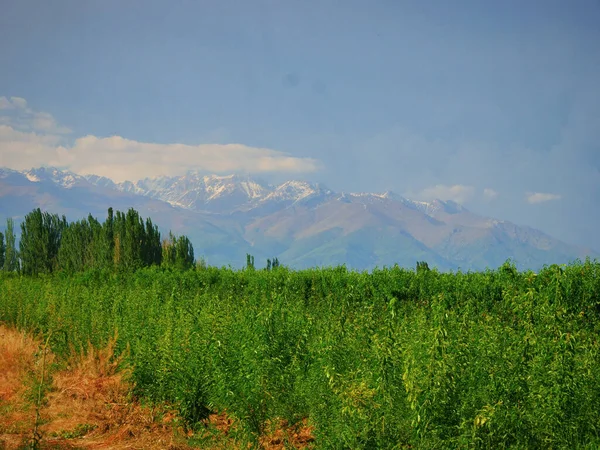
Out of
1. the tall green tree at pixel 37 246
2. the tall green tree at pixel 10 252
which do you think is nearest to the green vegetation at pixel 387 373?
the tall green tree at pixel 37 246

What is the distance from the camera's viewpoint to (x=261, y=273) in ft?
73.9

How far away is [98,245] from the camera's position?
123 feet

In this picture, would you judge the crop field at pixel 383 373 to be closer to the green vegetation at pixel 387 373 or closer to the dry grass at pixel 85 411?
the green vegetation at pixel 387 373

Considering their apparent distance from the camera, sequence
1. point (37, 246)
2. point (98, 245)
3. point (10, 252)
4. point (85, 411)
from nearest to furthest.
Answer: point (85, 411) < point (98, 245) < point (37, 246) < point (10, 252)

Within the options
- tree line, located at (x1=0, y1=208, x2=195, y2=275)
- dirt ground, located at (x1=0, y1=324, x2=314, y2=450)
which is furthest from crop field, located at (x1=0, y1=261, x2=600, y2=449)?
tree line, located at (x1=0, y1=208, x2=195, y2=275)

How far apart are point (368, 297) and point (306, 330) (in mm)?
11553

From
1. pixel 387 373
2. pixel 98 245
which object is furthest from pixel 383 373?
pixel 98 245

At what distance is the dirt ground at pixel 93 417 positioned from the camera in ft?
26.8

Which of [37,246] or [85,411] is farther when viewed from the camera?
[37,246]

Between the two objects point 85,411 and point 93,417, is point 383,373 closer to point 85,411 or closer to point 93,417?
point 93,417

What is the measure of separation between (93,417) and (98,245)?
2986cm

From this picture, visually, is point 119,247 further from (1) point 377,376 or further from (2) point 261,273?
(1) point 377,376

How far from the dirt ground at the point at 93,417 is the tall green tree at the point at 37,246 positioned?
36.2 m

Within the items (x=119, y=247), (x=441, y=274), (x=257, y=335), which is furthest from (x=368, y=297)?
(x=119, y=247)
